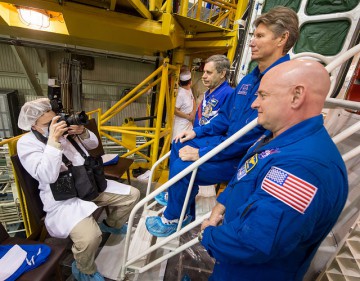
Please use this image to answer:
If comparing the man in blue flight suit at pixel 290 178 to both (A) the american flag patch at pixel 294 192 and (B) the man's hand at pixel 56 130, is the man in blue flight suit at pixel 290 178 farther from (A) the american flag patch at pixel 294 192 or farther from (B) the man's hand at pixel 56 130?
(B) the man's hand at pixel 56 130

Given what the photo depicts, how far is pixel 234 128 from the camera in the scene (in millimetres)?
1469

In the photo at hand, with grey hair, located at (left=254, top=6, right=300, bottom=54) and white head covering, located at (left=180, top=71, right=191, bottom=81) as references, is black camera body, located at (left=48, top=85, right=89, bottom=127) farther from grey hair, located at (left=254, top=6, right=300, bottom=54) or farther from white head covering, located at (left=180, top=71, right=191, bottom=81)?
white head covering, located at (left=180, top=71, right=191, bottom=81)

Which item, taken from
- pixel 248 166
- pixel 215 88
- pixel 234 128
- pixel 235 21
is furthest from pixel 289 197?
pixel 235 21

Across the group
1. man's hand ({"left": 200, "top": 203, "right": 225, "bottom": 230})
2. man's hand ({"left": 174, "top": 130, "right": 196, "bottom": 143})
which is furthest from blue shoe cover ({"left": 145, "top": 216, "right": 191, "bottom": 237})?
man's hand ({"left": 174, "top": 130, "right": 196, "bottom": 143})

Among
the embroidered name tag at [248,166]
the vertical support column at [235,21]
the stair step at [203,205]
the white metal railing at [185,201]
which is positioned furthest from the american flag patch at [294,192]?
the vertical support column at [235,21]

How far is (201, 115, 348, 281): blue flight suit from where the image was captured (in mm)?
697

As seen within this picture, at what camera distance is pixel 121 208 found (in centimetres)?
238

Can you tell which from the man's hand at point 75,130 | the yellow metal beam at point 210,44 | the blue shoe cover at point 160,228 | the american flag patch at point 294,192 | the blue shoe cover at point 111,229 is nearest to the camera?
the american flag patch at point 294,192

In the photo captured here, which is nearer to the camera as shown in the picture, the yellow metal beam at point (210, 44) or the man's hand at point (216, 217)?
Answer: the man's hand at point (216, 217)

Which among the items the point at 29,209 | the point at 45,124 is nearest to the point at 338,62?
the point at 45,124

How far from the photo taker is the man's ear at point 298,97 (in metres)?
0.74

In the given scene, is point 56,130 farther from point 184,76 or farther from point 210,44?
point 184,76

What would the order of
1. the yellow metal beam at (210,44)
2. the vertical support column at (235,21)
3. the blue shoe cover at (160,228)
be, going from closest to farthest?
the blue shoe cover at (160,228), the vertical support column at (235,21), the yellow metal beam at (210,44)

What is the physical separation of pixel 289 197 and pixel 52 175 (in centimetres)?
183
